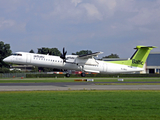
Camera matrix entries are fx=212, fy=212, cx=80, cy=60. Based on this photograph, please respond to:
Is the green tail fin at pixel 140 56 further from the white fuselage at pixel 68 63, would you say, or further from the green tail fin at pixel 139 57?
the white fuselage at pixel 68 63

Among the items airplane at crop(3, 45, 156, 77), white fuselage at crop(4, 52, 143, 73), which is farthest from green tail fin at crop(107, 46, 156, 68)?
white fuselage at crop(4, 52, 143, 73)

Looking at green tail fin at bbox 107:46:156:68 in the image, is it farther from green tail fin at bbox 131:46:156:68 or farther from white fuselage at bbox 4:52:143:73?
white fuselage at bbox 4:52:143:73

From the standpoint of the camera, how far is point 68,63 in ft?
133

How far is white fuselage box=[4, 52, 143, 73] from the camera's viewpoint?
125 ft

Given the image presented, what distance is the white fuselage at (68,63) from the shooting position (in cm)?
3806

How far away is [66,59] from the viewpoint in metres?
39.8

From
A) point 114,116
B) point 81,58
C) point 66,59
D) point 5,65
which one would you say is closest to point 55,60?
point 66,59

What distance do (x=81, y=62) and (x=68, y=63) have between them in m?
2.58

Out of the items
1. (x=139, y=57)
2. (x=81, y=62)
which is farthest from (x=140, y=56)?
(x=81, y=62)

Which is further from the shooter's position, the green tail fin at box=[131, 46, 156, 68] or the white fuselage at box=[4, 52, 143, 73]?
the green tail fin at box=[131, 46, 156, 68]

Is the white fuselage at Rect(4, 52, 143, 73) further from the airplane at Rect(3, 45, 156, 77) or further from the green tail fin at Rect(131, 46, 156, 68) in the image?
the green tail fin at Rect(131, 46, 156, 68)

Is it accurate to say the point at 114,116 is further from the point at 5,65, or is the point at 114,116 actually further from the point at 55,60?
the point at 5,65

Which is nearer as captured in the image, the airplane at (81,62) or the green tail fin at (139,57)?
the airplane at (81,62)

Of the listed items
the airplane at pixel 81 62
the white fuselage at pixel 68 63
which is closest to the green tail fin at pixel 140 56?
the airplane at pixel 81 62
